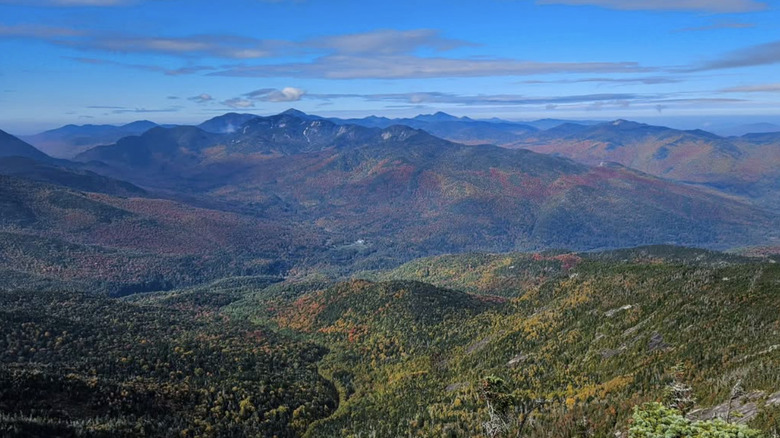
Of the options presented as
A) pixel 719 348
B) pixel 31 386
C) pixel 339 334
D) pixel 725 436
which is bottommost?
pixel 339 334

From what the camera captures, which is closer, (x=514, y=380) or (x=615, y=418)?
(x=615, y=418)

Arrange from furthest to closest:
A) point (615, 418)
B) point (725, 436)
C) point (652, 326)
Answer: point (652, 326)
point (615, 418)
point (725, 436)

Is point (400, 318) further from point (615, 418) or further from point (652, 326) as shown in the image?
point (615, 418)

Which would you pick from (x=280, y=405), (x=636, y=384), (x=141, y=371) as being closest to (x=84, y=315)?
(x=141, y=371)

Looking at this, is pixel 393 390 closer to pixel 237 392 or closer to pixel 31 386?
pixel 237 392

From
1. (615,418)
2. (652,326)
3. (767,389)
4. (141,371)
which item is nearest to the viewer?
(767,389)

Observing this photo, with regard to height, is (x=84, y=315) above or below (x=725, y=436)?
below
